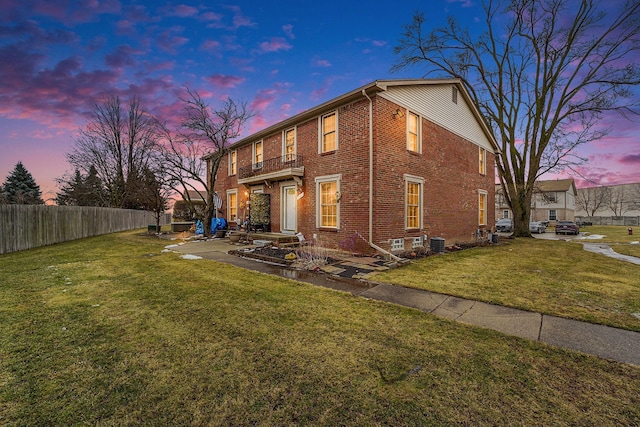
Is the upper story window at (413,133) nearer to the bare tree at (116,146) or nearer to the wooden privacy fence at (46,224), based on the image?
the wooden privacy fence at (46,224)

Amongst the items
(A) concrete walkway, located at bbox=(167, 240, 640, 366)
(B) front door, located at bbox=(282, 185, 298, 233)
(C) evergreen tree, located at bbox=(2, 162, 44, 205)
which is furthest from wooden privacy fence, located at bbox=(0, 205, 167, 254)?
(C) evergreen tree, located at bbox=(2, 162, 44, 205)

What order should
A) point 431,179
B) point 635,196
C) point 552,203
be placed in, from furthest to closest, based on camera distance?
1. point 635,196
2. point 552,203
3. point 431,179

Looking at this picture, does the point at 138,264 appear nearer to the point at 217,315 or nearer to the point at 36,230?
the point at 217,315

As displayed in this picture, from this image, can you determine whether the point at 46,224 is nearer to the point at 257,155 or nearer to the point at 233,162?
the point at 233,162

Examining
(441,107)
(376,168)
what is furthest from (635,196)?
(376,168)

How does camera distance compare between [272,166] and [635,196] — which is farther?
[635,196]

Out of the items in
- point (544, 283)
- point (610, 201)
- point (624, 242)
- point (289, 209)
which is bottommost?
point (624, 242)

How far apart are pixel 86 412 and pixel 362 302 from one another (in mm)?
3626

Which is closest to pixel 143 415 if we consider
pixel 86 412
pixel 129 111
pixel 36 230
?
pixel 86 412

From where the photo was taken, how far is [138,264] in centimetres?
760

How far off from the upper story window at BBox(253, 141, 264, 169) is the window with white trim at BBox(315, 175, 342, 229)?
5.05 meters

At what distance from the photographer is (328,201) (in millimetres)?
10570

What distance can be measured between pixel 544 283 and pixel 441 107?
9.38 m

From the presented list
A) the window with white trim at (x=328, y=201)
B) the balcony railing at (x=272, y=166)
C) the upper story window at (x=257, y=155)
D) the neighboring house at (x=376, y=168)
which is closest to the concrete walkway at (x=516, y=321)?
the neighboring house at (x=376, y=168)
